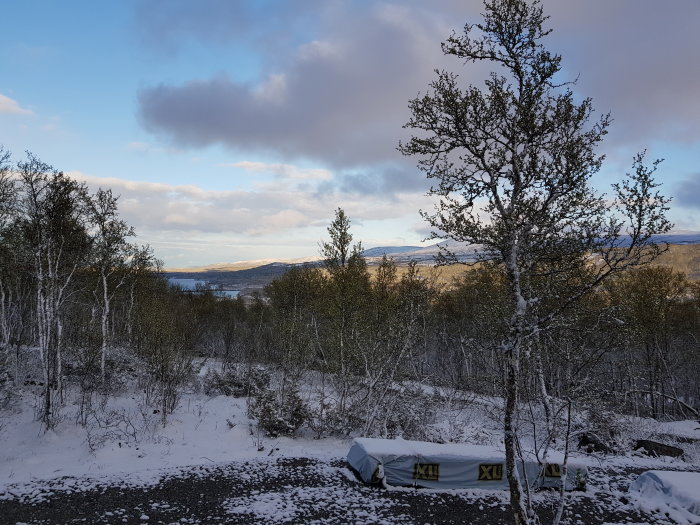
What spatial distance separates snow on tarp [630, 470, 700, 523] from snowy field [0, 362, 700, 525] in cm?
3

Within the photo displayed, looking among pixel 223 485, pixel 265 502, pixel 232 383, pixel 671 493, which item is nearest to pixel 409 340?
pixel 265 502

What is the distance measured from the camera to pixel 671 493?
11.5 metres

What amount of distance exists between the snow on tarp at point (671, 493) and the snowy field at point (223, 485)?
3cm

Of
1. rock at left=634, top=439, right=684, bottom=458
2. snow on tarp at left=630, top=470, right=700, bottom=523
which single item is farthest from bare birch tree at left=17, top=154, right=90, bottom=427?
rock at left=634, top=439, right=684, bottom=458

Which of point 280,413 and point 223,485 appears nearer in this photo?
point 223,485

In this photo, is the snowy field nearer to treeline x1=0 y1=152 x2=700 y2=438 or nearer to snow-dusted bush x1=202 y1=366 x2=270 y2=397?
treeline x1=0 y1=152 x2=700 y2=438

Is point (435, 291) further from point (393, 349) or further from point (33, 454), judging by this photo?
point (33, 454)

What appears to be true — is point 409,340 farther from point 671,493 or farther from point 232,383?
point 232,383

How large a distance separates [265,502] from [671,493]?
11418 mm

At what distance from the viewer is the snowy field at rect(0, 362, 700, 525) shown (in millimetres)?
10062

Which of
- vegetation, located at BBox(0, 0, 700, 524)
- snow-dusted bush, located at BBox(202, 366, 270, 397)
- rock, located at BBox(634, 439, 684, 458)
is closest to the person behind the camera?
vegetation, located at BBox(0, 0, 700, 524)

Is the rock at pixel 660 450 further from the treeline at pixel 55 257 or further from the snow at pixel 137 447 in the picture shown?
the treeline at pixel 55 257

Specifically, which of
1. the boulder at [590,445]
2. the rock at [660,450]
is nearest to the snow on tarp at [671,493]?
the boulder at [590,445]

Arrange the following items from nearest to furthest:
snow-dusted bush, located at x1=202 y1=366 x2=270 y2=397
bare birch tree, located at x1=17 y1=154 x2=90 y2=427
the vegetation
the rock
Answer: the vegetation → bare birch tree, located at x1=17 y1=154 x2=90 y2=427 → the rock → snow-dusted bush, located at x1=202 y1=366 x2=270 y2=397
